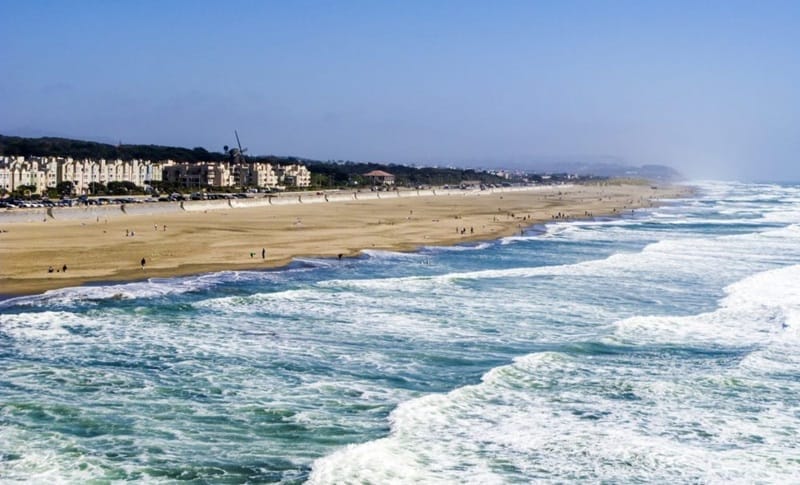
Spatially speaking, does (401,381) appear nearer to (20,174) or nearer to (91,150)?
(20,174)

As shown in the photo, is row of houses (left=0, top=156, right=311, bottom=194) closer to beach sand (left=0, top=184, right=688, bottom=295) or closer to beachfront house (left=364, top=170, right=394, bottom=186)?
beachfront house (left=364, top=170, right=394, bottom=186)

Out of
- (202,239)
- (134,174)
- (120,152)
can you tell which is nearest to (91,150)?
(120,152)

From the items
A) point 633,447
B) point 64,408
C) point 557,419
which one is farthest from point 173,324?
point 633,447

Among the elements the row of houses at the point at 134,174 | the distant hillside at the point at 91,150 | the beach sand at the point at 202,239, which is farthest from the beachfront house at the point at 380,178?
the beach sand at the point at 202,239

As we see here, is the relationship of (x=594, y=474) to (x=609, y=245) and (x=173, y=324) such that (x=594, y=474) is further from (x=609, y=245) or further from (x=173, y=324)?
(x=609, y=245)

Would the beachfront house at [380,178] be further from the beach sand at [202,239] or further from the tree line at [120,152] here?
the beach sand at [202,239]

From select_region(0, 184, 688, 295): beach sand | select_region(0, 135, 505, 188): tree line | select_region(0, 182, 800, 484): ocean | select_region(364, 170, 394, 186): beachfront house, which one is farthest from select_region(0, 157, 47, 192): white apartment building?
select_region(364, 170, 394, 186): beachfront house

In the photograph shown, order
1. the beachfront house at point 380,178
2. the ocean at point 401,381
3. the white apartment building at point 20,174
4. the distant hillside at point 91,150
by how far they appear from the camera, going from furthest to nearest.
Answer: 1. the beachfront house at point 380,178
2. the distant hillside at point 91,150
3. the white apartment building at point 20,174
4. the ocean at point 401,381
